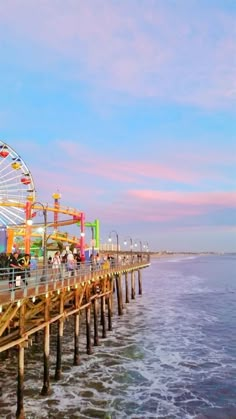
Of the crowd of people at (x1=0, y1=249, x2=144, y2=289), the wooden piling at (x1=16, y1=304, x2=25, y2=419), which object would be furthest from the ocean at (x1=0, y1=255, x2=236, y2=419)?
the crowd of people at (x1=0, y1=249, x2=144, y2=289)

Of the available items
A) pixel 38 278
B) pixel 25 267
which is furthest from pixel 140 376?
pixel 25 267

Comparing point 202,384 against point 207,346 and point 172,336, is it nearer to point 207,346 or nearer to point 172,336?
point 207,346

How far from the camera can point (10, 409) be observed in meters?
13.8

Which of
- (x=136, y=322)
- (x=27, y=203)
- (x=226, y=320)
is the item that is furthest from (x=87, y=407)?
(x=27, y=203)

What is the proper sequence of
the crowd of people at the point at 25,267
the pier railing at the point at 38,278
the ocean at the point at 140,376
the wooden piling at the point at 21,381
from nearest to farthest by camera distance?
1. the wooden piling at the point at 21,381
2. the pier railing at the point at 38,278
3. the crowd of people at the point at 25,267
4. the ocean at the point at 140,376

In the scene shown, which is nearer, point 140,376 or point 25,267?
point 25,267

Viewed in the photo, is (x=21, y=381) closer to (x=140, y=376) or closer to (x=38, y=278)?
(x=38, y=278)

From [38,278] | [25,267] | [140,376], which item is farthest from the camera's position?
[140,376]

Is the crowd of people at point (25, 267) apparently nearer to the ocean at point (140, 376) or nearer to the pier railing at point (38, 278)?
the pier railing at point (38, 278)

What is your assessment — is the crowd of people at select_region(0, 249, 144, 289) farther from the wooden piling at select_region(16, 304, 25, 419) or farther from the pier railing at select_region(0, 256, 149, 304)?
the wooden piling at select_region(16, 304, 25, 419)

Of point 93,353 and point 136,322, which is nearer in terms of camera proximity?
point 93,353

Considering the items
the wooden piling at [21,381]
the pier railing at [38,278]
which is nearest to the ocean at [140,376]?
the wooden piling at [21,381]

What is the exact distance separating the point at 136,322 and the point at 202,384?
→ 43.1 feet

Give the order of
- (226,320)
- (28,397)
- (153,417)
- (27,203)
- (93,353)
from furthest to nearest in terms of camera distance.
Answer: (27,203), (226,320), (93,353), (28,397), (153,417)
